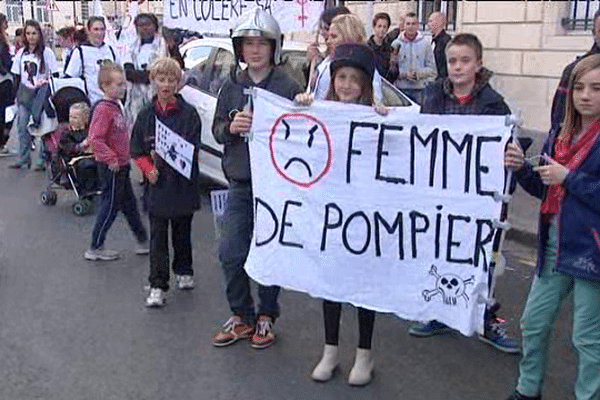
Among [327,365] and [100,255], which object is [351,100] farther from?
[100,255]

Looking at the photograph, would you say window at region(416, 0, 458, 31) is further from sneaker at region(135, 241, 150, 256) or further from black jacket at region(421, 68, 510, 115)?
black jacket at region(421, 68, 510, 115)

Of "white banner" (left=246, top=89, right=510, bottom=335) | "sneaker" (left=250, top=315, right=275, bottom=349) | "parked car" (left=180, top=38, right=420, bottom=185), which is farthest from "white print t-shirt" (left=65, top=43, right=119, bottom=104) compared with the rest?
"white banner" (left=246, top=89, right=510, bottom=335)

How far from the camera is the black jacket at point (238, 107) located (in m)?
4.17

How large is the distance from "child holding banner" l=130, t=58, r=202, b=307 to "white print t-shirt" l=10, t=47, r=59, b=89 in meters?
5.28

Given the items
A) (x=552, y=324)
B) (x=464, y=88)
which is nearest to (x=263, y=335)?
(x=552, y=324)

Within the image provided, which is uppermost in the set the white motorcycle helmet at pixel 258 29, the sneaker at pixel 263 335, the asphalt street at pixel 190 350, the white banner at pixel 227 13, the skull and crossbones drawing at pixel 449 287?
the white banner at pixel 227 13

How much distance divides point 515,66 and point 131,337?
9.11 metres

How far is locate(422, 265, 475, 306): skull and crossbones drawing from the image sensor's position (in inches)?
140

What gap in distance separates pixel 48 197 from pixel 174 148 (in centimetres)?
359

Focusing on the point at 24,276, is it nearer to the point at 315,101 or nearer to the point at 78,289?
the point at 78,289

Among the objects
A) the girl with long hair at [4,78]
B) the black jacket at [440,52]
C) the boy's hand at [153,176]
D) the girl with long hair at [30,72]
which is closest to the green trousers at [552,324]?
the boy's hand at [153,176]

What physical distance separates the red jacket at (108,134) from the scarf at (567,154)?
3.55m

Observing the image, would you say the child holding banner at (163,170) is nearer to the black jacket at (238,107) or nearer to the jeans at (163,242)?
the jeans at (163,242)

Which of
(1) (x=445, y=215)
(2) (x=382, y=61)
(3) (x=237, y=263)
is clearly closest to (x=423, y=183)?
(1) (x=445, y=215)
